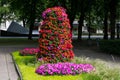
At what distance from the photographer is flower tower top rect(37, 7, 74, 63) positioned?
14.9 m

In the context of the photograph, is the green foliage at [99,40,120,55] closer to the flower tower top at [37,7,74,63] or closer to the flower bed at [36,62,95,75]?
the flower tower top at [37,7,74,63]

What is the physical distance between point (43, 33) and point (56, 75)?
353 centimetres

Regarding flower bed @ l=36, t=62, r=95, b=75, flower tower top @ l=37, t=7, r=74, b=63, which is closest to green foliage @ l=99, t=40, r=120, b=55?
flower tower top @ l=37, t=7, r=74, b=63

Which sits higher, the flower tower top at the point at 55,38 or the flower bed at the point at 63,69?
the flower tower top at the point at 55,38

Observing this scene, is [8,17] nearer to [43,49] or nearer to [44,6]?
[44,6]

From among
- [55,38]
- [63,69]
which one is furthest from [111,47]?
[63,69]

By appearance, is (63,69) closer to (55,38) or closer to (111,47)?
(55,38)

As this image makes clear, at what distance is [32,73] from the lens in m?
12.8

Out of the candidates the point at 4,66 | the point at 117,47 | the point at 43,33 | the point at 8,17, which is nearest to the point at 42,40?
the point at 43,33

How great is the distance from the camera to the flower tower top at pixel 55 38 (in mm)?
14883

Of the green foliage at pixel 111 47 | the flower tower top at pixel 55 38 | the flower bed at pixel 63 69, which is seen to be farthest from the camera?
the green foliage at pixel 111 47

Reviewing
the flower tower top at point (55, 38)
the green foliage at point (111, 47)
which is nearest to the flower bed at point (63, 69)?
the flower tower top at point (55, 38)

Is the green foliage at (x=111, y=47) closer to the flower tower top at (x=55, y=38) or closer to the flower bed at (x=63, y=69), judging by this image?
the flower tower top at (x=55, y=38)

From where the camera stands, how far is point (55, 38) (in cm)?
1518
